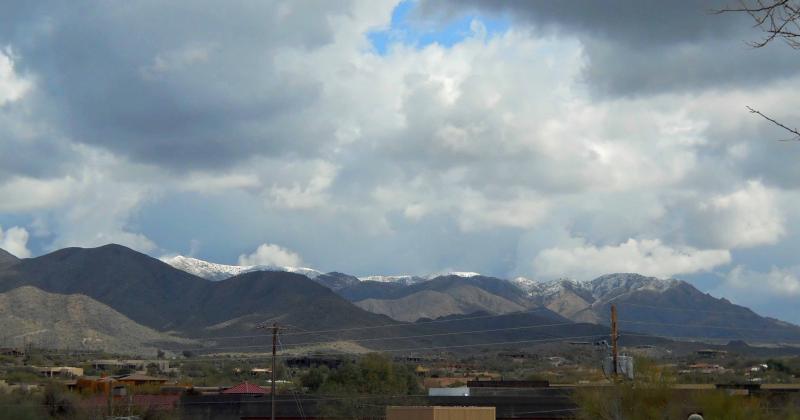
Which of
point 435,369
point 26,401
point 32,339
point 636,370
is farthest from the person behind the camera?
point 32,339

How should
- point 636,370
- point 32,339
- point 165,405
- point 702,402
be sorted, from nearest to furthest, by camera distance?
point 702,402, point 636,370, point 165,405, point 32,339

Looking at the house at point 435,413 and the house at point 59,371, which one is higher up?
the house at point 59,371

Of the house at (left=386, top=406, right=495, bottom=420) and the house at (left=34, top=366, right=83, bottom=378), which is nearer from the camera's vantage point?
the house at (left=386, top=406, right=495, bottom=420)

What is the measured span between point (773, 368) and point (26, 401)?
100m

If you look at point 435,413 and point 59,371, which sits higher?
point 59,371

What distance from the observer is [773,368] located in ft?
477

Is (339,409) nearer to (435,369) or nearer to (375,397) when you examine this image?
(375,397)

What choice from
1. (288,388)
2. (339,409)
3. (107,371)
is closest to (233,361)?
(107,371)

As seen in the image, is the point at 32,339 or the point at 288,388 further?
the point at 32,339

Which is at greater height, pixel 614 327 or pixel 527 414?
pixel 614 327

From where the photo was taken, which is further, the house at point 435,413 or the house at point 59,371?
the house at point 59,371

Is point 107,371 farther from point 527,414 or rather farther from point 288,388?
point 527,414

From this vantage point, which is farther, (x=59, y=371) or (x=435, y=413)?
(x=59, y=371)

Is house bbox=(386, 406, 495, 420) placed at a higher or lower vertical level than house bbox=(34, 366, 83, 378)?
lower
